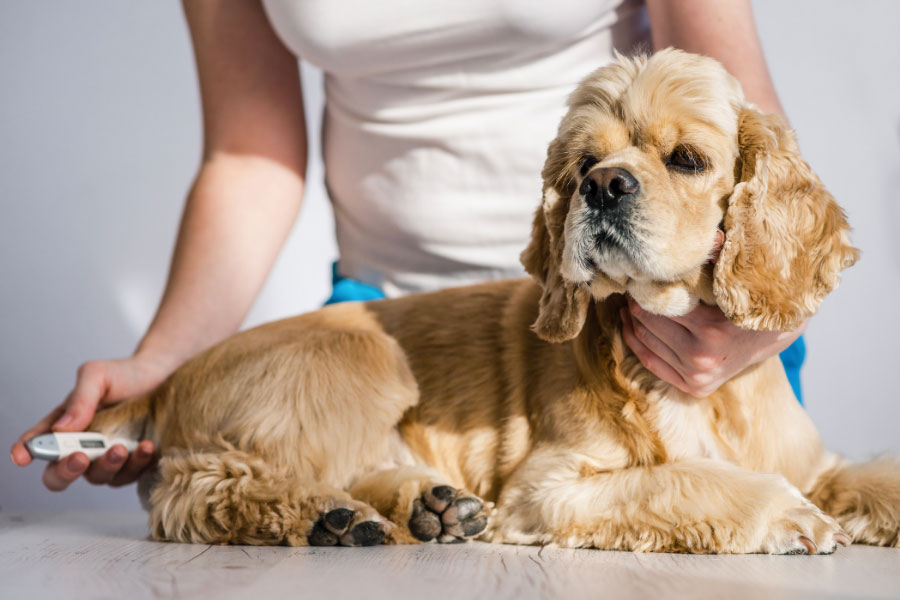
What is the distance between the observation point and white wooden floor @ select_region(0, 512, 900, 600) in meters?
1.48

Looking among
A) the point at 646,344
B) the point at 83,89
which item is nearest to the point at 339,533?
the point at 646,344

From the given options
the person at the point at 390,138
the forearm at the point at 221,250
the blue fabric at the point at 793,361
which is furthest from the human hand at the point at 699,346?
the forearm at the point at 221,250

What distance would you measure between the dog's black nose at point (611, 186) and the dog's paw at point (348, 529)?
0.84 meters

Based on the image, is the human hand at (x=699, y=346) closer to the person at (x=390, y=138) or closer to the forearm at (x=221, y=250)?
the person at (x=390, y=138)

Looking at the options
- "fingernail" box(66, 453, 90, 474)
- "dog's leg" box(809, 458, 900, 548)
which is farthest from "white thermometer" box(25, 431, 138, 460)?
"dog's leg" box(809, 458, 900, 548)

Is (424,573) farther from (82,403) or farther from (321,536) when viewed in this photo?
(82,403)

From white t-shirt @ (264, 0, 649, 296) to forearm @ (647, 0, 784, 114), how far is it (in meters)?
0.27

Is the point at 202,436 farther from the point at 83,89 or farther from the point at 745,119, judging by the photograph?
the point at 83,89

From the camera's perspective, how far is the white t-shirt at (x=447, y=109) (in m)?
2.88

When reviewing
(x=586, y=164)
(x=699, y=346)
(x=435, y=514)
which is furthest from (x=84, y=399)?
(x=699, y=346)

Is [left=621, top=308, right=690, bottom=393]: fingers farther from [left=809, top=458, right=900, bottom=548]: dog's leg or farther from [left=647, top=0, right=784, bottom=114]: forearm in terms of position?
[left=647, top=0, right=784, bottom=114]: forearm

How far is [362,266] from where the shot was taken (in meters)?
3.17

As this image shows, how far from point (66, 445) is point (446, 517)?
1062 millimetres

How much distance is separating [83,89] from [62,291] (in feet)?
3.31
